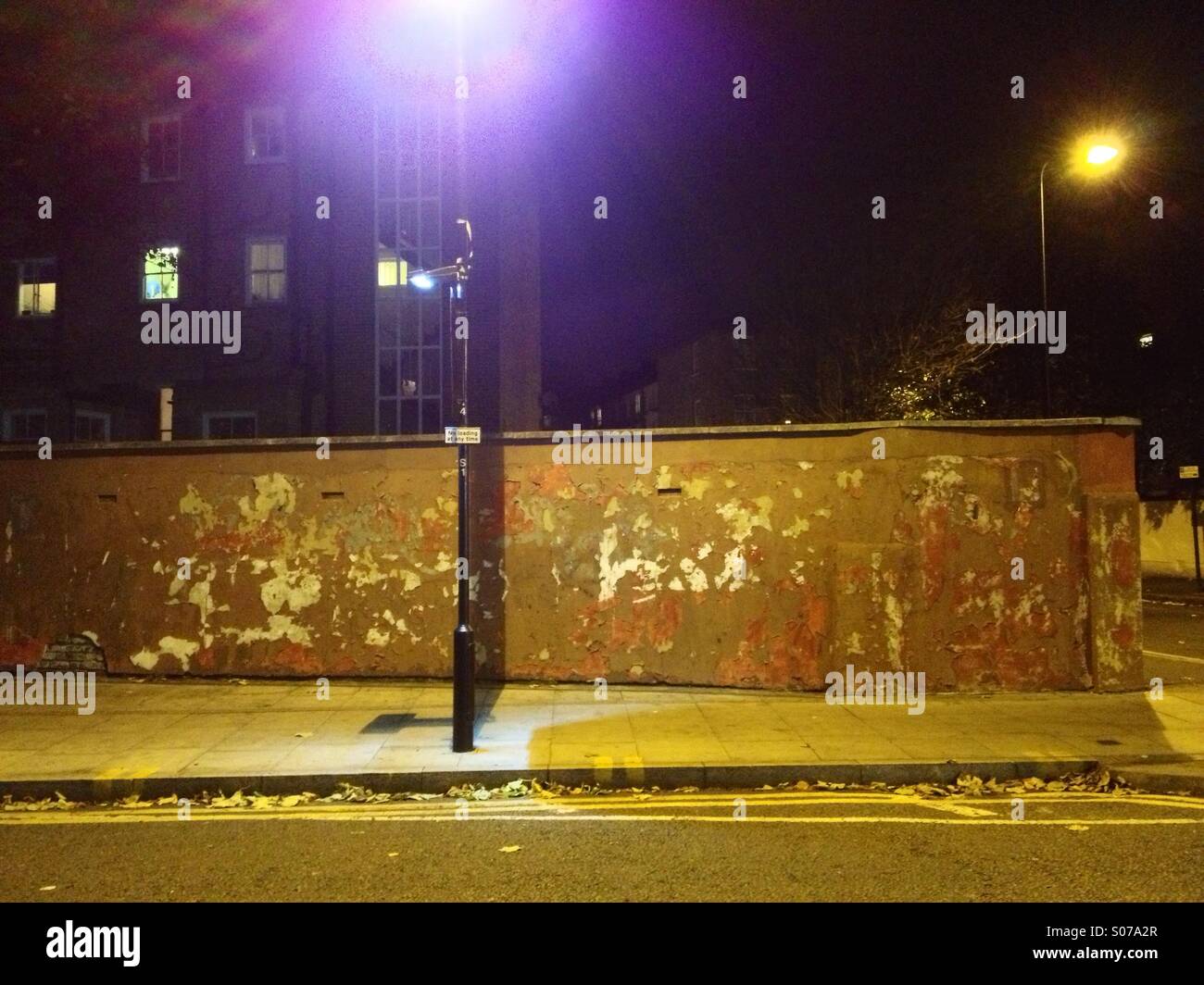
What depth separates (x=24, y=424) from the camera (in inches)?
829

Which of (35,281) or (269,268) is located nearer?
(269,268)

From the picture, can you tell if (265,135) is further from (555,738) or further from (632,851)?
(632,851)

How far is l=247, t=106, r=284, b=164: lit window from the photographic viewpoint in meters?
20.7

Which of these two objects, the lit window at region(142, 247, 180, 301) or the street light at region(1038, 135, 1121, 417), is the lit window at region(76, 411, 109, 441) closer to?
the lit window at region(142, 247, 180, 301)

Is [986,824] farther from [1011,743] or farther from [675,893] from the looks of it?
[675,893]

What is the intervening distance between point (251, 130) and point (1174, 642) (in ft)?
71.3

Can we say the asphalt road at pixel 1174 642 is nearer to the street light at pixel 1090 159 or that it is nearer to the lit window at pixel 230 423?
the street light at pixel 1090 159

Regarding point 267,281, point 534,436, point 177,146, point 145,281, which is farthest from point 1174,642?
point 177,146

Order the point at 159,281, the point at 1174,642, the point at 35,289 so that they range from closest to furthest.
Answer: the point at 1174,642, the point at 159,281, the point at 35,289

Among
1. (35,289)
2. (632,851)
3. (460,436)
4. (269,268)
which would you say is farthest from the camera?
(35,289)

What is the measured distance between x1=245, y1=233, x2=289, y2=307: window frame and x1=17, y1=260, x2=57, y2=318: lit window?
15.9 feet

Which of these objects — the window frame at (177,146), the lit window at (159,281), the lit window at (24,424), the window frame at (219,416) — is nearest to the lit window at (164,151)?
the window frame at (177,146)

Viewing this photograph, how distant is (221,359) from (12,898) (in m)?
17.4

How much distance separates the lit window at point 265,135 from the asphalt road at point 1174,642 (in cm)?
2008
